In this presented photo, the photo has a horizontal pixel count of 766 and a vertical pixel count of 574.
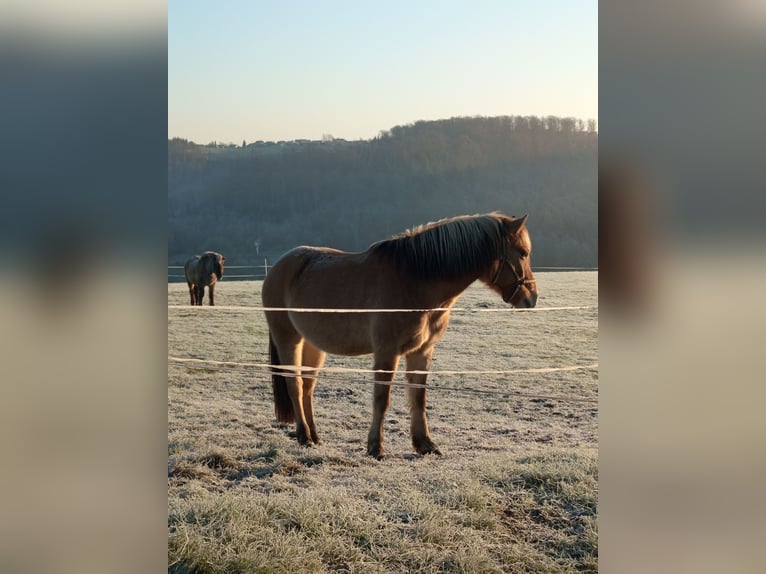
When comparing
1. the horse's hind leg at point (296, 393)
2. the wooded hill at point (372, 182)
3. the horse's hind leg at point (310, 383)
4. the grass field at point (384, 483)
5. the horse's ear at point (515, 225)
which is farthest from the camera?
the wooded hill at point (372, 182)

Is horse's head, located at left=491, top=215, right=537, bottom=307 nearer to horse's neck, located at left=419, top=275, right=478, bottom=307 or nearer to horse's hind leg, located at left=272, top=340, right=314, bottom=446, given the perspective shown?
horse's neck, located at left=419, top=275, right=478, bottom=307

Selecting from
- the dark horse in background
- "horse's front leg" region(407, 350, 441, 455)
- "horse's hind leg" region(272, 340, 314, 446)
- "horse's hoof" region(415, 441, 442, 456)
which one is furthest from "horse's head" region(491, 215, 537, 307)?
the dark horse in background

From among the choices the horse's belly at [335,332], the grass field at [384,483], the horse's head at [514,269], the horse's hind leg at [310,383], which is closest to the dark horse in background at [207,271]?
the grass field at [384,483]

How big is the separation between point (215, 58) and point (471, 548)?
1393 centimetres

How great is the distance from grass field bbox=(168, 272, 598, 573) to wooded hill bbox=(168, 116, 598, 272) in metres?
13.6

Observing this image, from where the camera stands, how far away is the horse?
12.4 ft

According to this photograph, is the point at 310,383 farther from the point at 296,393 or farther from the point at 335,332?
the point at 335,332

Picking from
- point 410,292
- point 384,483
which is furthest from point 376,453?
point 410,292

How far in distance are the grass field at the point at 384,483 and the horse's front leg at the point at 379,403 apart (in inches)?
4.3

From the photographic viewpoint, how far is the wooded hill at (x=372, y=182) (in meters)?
19.9

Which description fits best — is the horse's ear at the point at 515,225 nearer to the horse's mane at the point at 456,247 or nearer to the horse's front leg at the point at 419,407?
the horse's mane at the point at 456,247
